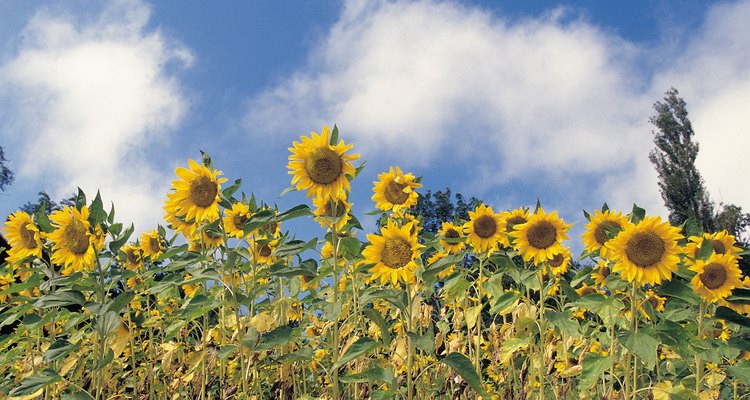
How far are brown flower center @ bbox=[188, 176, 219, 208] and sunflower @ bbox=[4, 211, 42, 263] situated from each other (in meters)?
1.14

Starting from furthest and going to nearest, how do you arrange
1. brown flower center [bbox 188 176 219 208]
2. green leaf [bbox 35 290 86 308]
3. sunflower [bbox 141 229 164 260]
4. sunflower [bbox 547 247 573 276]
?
sunflower [bbox 141 229 164 260] → sunflower [bbox 547 247 573 276] → brown flower center [bbox 188 176 219 208] → green leaf [bbox 35 290 86 308]

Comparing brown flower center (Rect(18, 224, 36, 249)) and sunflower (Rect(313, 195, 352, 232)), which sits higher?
brown flower center (Rect(18, 224, 36, 249))

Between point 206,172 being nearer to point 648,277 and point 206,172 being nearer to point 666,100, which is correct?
point 648,277

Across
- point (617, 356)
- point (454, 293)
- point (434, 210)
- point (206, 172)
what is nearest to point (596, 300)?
point (617, 356)

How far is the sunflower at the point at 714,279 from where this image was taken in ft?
12.1

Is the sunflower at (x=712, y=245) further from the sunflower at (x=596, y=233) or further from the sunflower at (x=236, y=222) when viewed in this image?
the sunflower at (x=236, y=222)

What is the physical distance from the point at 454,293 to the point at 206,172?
1.60 metres

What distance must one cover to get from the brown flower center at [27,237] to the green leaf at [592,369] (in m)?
3.12

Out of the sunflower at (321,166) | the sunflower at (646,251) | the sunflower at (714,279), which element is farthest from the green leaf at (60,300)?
the sunflower at (714,279)

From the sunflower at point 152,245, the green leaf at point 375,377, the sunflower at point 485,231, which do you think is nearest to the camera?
the green leaf at point 375,377

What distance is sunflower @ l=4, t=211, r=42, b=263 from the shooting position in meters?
3.94

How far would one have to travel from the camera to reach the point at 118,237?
11.8ft

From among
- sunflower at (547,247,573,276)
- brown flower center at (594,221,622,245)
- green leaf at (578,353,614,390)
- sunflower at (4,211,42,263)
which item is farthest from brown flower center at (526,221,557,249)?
sunflower at (4,211,42,263)

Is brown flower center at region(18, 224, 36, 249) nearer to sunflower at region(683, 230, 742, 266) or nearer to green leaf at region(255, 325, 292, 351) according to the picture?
green leaf at region(255, 325, 292, 351)
